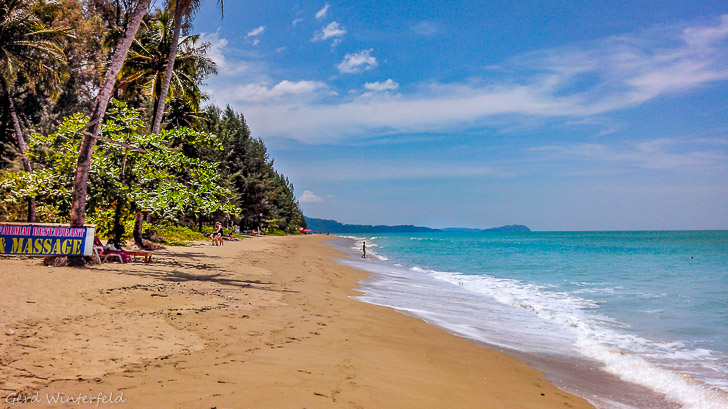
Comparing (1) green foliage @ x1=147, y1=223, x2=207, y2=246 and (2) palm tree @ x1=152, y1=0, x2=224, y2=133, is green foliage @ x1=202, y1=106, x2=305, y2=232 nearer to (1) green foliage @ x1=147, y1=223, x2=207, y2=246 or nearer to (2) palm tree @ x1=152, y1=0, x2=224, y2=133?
(1) green foliage @ x1=147, y1=223, x2=207, y2=246

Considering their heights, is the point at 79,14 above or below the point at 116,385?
above

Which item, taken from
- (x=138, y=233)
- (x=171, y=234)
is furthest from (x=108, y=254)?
(x=171, y=234)

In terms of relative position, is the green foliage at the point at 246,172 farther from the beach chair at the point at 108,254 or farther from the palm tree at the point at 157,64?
the beach chair at the point at 108,254

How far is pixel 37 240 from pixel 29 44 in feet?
67.8

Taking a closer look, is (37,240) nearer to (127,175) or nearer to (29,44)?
(127,175)

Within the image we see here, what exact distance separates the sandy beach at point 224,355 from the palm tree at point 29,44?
2249cm

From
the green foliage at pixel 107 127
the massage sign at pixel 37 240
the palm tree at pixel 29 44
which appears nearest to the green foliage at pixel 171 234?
the green foliage at pixel 107 127

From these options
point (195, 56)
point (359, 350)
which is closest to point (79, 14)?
point (195, 56)

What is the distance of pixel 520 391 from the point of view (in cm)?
595

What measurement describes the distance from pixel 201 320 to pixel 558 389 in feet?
20.2

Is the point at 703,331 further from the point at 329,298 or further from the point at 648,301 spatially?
the point at 329,298

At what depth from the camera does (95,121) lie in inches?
531

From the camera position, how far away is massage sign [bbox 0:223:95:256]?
13070mm

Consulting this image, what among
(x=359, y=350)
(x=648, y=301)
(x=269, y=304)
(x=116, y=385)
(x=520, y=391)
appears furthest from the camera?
(x=648, y=301)
